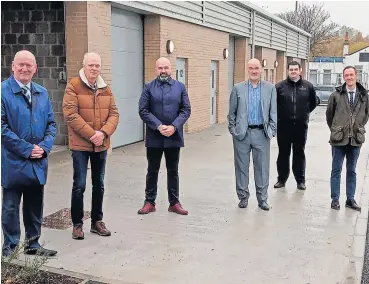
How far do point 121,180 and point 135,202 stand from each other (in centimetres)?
144

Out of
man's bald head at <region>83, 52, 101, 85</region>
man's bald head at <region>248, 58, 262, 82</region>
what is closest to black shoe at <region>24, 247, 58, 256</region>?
man's bald head at <region>83, 52, 101, 85</region>

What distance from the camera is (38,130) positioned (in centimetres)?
471

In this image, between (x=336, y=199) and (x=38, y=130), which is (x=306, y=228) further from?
(x=38, y=130)

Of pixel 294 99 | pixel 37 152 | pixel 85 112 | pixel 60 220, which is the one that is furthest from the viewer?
pixel 294 99

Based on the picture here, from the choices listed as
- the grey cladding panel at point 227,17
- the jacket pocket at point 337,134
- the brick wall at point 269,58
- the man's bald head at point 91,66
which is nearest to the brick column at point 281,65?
the brick wall at point 269,58

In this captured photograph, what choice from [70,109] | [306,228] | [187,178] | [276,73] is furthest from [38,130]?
[276,73]

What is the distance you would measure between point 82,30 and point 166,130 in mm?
4529

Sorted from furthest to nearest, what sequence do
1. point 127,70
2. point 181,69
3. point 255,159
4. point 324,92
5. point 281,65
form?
point 324,92
point 281,65
point 181,69
point 127,70
point 255,159

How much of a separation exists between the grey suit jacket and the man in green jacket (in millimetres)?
825

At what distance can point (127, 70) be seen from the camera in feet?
40.1

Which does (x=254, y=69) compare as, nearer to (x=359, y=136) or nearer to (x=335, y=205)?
(x=359, y=136)

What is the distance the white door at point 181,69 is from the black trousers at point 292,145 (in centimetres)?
677

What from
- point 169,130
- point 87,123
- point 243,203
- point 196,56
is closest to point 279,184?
point 243,203

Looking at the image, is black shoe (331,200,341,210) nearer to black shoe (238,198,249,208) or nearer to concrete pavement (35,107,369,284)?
concrete pavement (35,107,369,284)
